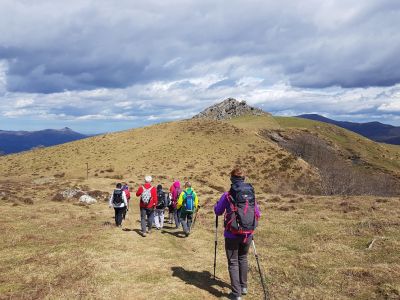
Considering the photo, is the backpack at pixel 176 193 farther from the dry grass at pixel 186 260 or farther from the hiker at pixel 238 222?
the hiker at pixel 238 222

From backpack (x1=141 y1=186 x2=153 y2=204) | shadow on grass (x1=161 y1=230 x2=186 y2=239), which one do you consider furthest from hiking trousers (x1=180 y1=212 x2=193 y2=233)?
backpack (x1=141 y1=186 x2=153 y2=204)

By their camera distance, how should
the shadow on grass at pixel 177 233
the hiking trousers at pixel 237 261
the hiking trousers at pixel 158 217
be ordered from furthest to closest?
the hiking trousers at pixel 158 217, the shadow on grass at pixel 177 233, the hiking trousers at pixel 237 261

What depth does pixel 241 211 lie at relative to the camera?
33.3ft

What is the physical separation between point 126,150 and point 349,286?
266 feet

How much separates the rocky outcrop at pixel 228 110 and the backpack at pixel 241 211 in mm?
158179

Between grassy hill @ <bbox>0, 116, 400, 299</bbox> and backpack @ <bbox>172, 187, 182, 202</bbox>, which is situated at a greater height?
backpack @ <bbox>172, 187, 182, 202</bbox>

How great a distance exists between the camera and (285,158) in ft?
283

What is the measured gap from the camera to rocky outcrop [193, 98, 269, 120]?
172 m

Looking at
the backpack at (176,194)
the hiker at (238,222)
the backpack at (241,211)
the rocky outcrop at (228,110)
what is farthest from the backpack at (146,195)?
the rocky outcrop at (228,110)

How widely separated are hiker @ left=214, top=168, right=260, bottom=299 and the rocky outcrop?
519 feet

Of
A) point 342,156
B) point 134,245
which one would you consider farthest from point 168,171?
point 342,156

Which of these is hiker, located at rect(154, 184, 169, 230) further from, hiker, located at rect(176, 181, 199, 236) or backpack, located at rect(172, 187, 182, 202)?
hiker, located at rect(176, 181, 199, 236)

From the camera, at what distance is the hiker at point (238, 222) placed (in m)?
10.2

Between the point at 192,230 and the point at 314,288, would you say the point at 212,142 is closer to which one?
the point at 192,230
